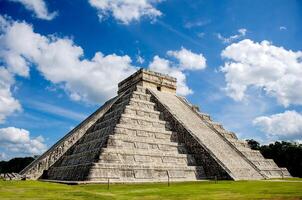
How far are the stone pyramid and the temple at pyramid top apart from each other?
337cm

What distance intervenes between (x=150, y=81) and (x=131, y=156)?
15.6 metres

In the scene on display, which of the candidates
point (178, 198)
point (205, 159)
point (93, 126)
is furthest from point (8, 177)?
point (178, 198)

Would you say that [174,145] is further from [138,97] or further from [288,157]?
[288,157]

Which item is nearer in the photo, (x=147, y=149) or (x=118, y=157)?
(x=118, y=157)

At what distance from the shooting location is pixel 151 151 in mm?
20938

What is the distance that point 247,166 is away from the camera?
74.7ft

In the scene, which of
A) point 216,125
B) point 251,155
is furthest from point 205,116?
point 251,155

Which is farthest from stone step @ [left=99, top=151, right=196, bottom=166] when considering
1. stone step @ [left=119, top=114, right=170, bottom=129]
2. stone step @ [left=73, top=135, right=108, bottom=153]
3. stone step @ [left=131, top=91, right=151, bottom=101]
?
stone step @ [left=131, top=91, right=151, bottom=101]

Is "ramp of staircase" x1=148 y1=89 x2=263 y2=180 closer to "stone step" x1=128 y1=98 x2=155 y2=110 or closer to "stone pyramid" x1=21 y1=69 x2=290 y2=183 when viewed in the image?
"stone pyramid" x1=21 y1=69 x2=290 y2=183

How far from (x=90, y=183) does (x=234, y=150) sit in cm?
1299

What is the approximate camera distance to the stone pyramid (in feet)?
61.8

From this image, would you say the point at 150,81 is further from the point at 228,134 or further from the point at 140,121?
the point at 140,121

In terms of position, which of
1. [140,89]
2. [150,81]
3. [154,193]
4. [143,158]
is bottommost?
[154,193]

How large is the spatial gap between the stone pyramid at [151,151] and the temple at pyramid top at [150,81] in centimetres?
337
